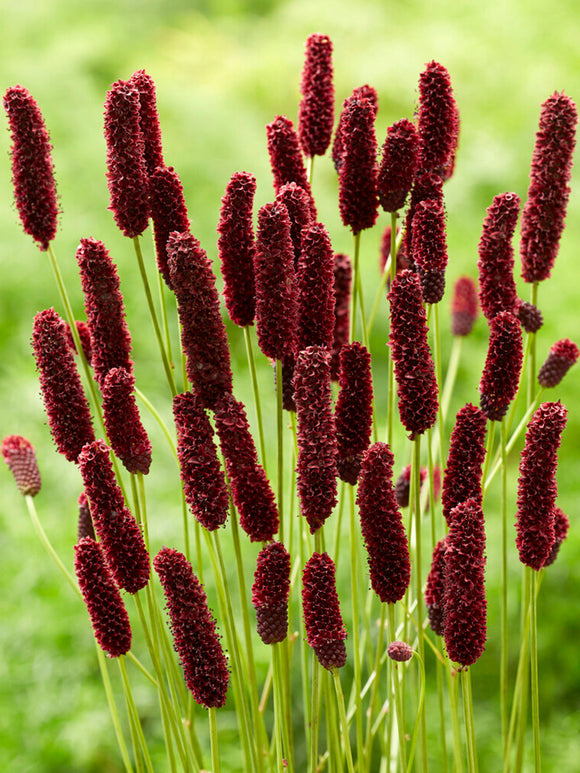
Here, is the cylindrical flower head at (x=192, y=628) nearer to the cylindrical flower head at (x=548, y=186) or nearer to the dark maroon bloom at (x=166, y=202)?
the dark maroon bloom at (x=166, y=202)

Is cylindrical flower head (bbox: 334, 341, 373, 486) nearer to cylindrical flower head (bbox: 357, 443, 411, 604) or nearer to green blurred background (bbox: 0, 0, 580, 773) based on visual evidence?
cylindrical flower head (bbox: 357, 443, 411, 604)

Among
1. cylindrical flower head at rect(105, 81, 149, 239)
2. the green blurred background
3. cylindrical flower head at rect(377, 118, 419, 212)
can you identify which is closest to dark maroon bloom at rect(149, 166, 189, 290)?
cylindrical flower head at rect(105, 81, 149, 239)

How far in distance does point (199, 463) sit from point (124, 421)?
0.19ft

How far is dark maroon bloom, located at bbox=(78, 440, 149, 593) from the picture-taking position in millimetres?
450

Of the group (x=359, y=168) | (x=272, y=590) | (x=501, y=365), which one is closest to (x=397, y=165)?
(x=359, y=168)

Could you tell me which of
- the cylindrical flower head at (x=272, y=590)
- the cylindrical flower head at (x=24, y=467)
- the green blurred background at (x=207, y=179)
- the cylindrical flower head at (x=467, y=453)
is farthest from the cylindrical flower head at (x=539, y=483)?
the green blurred background at (x=207, y=179)

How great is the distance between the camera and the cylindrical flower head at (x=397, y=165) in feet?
1.58

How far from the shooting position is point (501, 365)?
0.50 m

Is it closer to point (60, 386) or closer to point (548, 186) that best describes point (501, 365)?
point (548, 186)

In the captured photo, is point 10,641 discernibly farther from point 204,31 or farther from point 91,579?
point 204,31

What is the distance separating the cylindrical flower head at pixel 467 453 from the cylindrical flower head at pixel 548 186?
11cm

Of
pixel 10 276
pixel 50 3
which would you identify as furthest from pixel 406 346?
pixel 50 3

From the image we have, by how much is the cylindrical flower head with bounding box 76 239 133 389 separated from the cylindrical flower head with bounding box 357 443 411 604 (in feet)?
0.48

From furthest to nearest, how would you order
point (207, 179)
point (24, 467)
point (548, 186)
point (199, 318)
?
point (207, 179)
point (24, 467)
point (548, 186)
point (199, 318)
